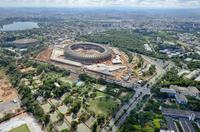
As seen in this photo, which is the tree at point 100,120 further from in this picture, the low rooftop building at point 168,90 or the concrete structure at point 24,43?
the concrete structure at point 24,43

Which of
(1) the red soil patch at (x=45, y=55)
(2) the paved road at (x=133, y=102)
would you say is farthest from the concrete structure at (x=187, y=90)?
(1) the red soil patch at (x=45, y=55)

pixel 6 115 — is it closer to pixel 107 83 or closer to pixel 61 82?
pixel 61 82

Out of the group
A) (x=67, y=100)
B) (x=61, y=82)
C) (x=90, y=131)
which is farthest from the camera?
(x=61, y=82)

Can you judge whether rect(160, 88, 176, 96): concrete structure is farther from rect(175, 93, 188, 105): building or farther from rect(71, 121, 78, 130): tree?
rect(71, 121, 78, 130): tree

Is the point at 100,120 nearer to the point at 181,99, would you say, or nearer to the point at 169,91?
the point at 181,99

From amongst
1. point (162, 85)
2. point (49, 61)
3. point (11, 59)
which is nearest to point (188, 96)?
point (162, 85)

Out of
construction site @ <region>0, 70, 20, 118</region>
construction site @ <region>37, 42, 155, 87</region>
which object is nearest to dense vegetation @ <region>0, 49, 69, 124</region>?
construction site @ <region>0, 70, 20, 118</region>

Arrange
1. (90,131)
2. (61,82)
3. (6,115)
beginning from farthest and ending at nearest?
1. (61,82)
2. (6,115)
3. (90,131)

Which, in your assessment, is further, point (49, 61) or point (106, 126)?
point (49, 61)
